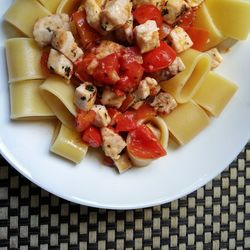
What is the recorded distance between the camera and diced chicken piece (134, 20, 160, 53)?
7.08ft

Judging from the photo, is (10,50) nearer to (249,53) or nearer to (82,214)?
(82,214)

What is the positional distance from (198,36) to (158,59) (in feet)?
0.83

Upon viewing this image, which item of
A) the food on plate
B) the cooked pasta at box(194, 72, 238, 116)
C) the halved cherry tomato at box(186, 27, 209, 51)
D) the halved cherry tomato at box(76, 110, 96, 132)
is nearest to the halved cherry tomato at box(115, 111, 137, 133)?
the food on plate

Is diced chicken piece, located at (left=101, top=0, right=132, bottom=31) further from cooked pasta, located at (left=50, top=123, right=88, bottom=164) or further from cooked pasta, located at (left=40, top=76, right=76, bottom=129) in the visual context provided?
cooked pasta, located at (left=50, top=123, right=88, bottom=164)

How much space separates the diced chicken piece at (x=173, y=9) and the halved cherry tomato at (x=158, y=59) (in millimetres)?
128

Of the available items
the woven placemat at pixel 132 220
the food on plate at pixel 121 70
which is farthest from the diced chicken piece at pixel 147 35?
the woven placemat at pixel 132 220

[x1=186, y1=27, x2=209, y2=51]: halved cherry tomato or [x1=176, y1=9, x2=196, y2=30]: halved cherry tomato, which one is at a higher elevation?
[x1=176, y1=9, x2=196, y2=30]: halved cherry tomato

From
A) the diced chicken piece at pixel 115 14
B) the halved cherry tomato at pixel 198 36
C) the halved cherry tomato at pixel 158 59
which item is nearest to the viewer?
the diced chicken piece at pixel 115 14

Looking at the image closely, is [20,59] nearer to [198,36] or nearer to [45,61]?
[45,61]

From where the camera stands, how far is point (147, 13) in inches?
88.0

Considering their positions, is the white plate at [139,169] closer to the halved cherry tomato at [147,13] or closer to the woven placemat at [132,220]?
the woven placemat at [132,220]

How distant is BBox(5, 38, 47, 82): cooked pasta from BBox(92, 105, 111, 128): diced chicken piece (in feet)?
1.00

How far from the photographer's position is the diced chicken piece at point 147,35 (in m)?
2.16

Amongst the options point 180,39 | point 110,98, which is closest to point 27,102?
point 110,98
